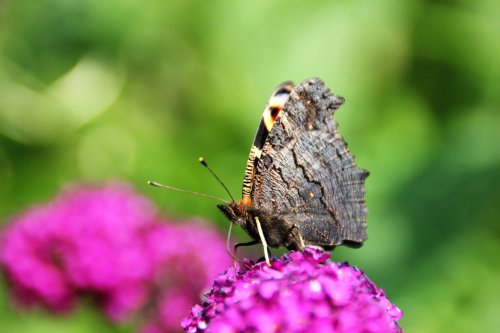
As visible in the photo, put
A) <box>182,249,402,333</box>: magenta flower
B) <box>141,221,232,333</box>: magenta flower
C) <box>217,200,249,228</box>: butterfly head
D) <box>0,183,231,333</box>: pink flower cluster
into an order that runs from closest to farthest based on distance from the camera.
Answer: <box>182,249,402,333</box>: magenta flower < <box>217,200,249,228</box>: butterfly head < <box>141,221,232,333</box>: magenta flower < <box>0,183,231,333</box>: pink flower cluster

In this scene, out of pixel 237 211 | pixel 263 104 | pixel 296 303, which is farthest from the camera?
pixel 263 104

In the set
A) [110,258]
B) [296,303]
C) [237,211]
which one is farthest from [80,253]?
[296,303]

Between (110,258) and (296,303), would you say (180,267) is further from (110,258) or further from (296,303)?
(296,303)

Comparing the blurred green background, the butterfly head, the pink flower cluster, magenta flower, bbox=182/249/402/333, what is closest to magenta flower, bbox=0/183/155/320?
the pink flower cluster

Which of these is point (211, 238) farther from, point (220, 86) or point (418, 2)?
point (418, 2)

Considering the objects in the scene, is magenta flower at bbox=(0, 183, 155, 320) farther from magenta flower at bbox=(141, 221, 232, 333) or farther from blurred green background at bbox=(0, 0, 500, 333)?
blurred green background at bbox=(0, 0, 500, 333)

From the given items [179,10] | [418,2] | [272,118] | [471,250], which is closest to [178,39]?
[179,10]

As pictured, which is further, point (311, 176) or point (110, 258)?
point (110, 258)
